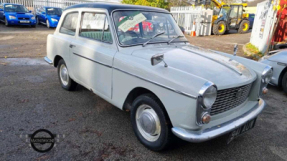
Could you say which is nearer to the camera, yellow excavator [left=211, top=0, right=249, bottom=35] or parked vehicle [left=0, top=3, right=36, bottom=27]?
parked vehicle [left=0, top=3, right=36, bottom=27]

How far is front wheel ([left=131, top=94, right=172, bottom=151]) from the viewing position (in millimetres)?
2549

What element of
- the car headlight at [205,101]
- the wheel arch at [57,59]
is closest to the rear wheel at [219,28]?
the wheel arch at [57,59]

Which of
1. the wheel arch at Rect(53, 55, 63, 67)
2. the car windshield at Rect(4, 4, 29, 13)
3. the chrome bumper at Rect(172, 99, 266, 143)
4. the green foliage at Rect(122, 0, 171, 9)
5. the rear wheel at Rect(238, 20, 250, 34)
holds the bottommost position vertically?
the chrome bumper at Rect(172, 99, 266, 143)

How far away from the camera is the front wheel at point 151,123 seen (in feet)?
8.36

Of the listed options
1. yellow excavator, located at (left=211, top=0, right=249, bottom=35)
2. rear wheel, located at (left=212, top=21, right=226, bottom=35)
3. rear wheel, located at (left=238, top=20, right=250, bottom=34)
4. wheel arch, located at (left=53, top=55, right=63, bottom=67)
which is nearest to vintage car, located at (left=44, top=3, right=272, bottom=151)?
wheel arch, located at (left=53, top=55, right=63, bottom=67)

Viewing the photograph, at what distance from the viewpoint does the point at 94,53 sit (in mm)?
3455

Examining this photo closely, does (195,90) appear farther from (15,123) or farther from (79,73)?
(15,123)

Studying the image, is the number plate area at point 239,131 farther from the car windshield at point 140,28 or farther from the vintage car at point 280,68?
the vintage car at point 280,68

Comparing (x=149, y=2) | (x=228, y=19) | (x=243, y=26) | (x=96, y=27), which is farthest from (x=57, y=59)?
(x=243, y=26)

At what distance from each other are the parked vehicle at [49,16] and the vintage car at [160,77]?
1258 cm

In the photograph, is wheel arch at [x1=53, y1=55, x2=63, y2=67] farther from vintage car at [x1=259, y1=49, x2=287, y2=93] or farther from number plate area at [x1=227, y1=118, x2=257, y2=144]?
vintage car at [x1=259, y1=49, x2=287, y2=93]

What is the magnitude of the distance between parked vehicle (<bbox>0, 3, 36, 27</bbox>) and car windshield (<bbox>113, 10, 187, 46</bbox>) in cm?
1317

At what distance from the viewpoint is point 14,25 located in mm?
15016

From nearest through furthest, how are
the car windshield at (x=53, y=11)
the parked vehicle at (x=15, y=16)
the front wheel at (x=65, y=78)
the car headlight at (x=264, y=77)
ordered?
1. the car headlight at (x=264, y=77)
2. the front wheel at (x=65, y=78)
3. the parked vehicle at (x=15, y=16)
4. the car windshield at (x=53, y=11)
